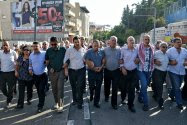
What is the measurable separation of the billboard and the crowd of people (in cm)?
3938

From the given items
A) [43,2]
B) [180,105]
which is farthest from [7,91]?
[43,2]

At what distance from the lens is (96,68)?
362 inches

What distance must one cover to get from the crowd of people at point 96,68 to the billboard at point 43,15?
39380mm

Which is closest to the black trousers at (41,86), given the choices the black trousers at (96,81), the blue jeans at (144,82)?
the black trousers at (96,81)

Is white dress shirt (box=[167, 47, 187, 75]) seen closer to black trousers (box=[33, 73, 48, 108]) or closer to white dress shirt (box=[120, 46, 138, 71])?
white dress shirt (box=[120, 46, 138, 71])

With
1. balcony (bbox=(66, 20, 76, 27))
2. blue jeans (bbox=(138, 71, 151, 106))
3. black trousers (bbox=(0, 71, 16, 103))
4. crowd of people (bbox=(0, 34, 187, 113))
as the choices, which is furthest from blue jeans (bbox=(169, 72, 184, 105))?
balcony (bbox=(66, 20, 76, 27))

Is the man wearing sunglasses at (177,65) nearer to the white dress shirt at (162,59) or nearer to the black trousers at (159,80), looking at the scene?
the white dress shirt at (162,59)

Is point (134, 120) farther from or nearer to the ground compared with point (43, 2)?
nearer to the ground

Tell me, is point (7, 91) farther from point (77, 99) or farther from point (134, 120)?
point (134, 120)

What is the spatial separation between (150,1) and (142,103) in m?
85.4

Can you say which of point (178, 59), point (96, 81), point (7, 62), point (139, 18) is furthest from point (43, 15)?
point (178, 59)

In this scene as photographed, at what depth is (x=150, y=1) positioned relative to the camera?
92.4 m

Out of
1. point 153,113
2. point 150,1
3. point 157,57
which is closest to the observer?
point 153,113

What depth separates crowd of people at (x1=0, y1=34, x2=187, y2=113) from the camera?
8898 mm
